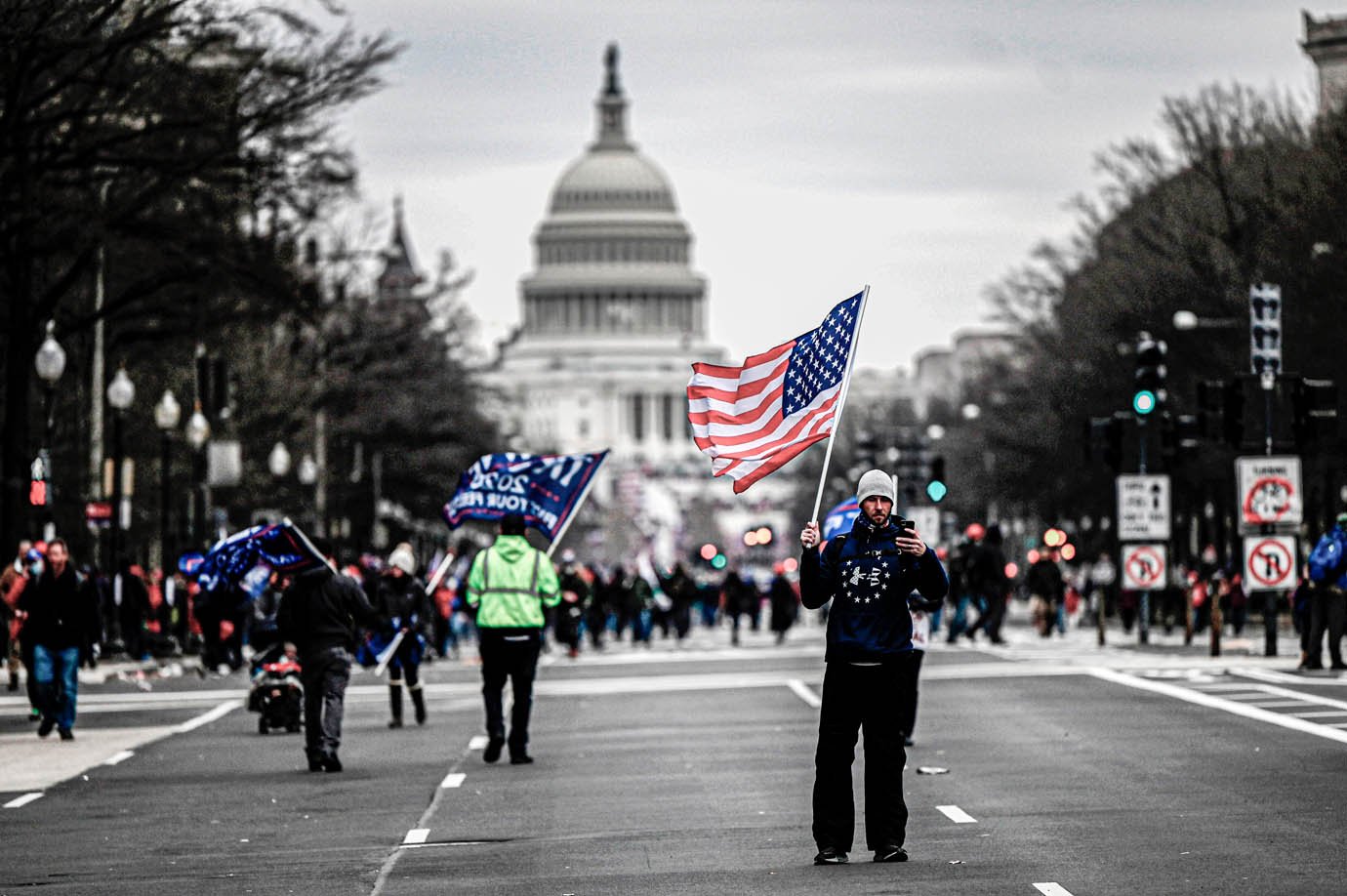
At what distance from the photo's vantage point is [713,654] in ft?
157

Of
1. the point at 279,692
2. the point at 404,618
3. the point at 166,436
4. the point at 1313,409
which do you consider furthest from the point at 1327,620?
the point at 166,436

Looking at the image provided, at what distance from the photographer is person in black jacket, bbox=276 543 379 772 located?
22.5 meters

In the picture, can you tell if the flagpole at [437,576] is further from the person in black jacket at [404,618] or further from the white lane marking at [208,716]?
the white lane marking at [208,716]

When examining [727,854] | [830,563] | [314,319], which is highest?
[314,319]

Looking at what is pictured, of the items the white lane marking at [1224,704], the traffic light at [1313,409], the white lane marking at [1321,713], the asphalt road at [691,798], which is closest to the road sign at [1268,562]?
the traffic light at [1313,409]

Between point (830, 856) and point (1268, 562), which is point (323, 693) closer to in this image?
point (830, 856)

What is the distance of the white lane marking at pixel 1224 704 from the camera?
23219mm

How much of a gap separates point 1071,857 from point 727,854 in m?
1.71

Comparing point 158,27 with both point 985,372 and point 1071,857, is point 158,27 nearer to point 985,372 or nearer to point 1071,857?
point 1071,857

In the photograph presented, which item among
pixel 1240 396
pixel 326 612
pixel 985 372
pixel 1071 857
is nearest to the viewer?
pixel 1071 857

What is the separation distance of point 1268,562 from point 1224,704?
8.57 meters

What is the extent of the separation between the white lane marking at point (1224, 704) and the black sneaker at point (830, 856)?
25.9ft

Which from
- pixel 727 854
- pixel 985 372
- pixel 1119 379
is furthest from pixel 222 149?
pixel 985 372

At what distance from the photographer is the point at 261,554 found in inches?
914
